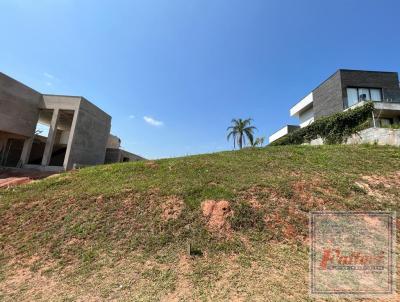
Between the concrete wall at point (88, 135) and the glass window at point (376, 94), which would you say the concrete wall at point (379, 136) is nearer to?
the glass window at point (376, 94)

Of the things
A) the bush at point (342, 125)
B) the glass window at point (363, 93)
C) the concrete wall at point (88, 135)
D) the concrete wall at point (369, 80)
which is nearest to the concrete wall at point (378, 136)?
the bush at point (342, 125)

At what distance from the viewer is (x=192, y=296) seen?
4.50 meters

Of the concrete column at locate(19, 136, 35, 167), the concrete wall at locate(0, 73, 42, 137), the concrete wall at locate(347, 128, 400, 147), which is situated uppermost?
the concrete wall at locate(0, 73, 42, 137)

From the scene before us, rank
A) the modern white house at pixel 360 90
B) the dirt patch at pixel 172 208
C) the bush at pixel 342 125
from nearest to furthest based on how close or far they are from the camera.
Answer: the dirt patch at pixel 172 208 < the bush at pixel 342 125 < the modern white house at pixel 360 90

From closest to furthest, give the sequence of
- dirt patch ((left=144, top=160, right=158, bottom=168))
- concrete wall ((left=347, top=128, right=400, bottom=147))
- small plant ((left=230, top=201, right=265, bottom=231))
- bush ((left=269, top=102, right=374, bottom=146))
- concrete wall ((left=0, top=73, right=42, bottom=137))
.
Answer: small plant ((left=230, top=201, right=265, bottom=231)) → dirt patch ((left=144, top=160, right=158, bottom=168)) → concrete wall ((left=347, top=128, right=400, bottom=147)) → bush ((left=269, top=102, right=374, bottom=146)) → concrete wall ((left=0, top=73, right=42, bottom=137))

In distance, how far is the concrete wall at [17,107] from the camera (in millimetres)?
18359

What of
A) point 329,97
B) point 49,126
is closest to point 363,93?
point 329,97

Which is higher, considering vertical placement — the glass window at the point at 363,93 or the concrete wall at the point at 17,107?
the glass window at the point at 363,93

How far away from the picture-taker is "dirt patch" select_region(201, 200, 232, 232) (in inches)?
278

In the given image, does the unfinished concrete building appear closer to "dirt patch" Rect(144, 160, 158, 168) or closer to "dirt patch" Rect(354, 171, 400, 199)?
"dirt patch" Rect(144, 160, 158, 168)

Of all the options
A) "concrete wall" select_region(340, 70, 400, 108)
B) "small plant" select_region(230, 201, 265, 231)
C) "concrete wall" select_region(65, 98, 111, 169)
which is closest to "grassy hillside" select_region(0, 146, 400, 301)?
"small plant" select_region(230, 201, 265, 231)

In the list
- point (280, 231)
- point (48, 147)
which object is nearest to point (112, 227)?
point (280, 231)

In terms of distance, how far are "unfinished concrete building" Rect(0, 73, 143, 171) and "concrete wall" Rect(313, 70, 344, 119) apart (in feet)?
69.6

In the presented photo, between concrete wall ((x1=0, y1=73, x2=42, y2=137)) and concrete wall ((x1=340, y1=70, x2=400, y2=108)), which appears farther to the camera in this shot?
concrete wall ((x1=340, y1=70, x2=400, y2=108))
